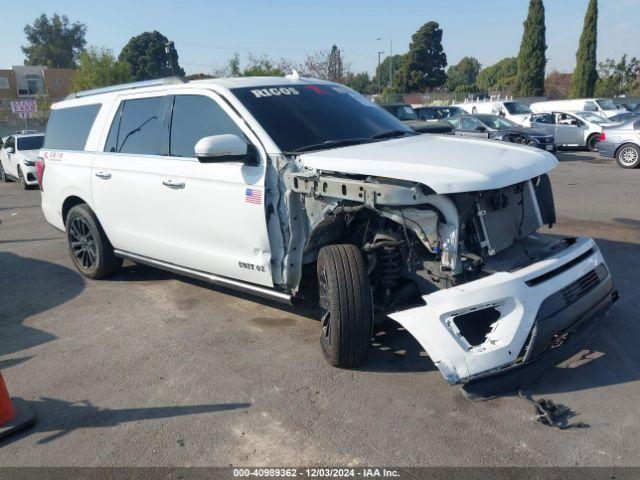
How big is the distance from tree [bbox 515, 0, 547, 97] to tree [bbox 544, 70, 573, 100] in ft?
40.2

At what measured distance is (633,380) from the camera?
3.48 meters

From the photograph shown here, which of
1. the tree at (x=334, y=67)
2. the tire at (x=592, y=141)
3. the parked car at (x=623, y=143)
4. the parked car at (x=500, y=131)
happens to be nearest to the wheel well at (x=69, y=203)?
the parked car at (x=500, y=131)

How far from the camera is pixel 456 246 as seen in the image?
10.8 feet

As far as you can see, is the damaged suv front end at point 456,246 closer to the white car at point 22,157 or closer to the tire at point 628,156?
the tire at point 628,156

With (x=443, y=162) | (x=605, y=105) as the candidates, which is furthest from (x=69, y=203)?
(x=605, y=105)

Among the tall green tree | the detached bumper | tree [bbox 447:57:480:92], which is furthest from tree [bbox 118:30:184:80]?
the detached bumper

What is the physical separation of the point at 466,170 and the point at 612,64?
5444 centimetres

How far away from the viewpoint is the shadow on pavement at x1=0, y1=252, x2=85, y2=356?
187 inches

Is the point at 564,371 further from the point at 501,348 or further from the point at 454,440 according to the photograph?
the point at 454,440

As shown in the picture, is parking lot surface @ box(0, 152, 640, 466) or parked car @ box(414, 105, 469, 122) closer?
parking lot surface @ box(0, 152, 640, 466)

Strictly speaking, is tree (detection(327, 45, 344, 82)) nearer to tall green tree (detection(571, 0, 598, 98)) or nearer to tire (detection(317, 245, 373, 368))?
tall green tree (detection(571, 0, 598, 98))

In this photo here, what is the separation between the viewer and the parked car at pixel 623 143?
14.1 metres

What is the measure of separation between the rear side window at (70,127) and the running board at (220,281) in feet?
4.38

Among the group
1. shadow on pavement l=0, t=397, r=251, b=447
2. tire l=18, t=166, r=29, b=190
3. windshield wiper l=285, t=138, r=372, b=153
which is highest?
windshield wiper l=285, t=138, r=372, b=153
